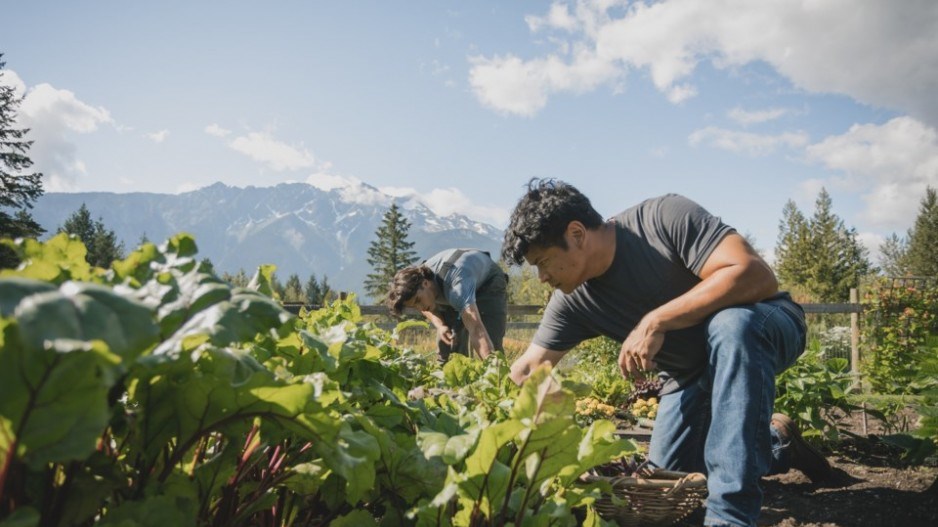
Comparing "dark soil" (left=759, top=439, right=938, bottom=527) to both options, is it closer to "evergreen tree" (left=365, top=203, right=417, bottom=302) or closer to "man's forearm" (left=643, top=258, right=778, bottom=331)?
"man's forearm" (left=643, top=258, right=778, bottom=331)

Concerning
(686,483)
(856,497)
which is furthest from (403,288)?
(856,497)

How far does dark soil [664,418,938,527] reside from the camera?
104 inches

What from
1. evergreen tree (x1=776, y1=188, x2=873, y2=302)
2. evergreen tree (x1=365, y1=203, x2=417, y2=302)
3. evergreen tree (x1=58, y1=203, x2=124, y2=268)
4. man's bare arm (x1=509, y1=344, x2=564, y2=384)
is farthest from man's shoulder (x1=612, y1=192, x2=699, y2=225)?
evergreen tree (x1=365, y1=203, x2=417, y2=302)

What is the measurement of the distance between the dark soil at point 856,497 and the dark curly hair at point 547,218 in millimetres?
1224

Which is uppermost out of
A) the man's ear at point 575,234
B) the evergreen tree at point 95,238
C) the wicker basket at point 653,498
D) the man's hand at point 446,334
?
the evergreen tree at point 95,238

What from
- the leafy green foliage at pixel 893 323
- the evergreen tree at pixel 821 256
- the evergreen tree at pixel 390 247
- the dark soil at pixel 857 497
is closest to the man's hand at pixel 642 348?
the dark soil at pixel 857 497

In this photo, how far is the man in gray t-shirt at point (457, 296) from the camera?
14.1 ft

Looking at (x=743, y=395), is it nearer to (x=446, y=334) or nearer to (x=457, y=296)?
(x=457, y=296)

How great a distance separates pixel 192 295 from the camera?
71 centimetres

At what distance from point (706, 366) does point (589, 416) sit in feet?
5.57

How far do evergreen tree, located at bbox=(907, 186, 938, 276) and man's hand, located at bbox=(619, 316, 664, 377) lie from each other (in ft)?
156

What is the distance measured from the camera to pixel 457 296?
4.40m

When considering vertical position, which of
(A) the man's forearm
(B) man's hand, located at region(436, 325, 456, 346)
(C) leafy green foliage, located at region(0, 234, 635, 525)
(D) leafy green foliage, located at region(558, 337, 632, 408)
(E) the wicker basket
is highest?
(A) the man's forearm

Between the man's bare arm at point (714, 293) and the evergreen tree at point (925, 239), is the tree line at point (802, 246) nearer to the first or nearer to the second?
the evergreen tree at point (925, 239)
